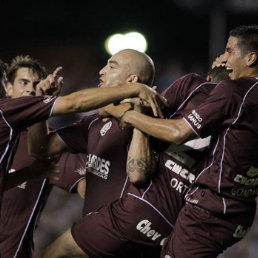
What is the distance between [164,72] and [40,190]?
462 centimetres

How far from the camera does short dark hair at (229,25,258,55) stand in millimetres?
4336

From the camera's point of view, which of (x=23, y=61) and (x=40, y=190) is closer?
(x=40, y=190)

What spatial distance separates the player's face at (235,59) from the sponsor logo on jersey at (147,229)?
3.39 ft

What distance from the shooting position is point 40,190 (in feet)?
18.5

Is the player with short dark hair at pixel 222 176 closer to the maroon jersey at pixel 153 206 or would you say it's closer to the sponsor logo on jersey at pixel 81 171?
the maroon jersey at pixel 153 206

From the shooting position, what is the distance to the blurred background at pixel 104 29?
32.6 ft

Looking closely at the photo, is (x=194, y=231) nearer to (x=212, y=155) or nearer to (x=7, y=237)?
(x=212, y=155)

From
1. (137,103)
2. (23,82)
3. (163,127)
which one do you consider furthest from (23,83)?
(163,127)

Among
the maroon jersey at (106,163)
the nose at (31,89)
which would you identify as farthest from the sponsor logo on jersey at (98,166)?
the nose at (31,89)

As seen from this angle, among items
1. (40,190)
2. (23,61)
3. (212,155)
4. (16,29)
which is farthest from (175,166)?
(16,29)

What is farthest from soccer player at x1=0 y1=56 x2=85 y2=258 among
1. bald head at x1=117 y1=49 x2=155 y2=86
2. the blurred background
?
the blurred background

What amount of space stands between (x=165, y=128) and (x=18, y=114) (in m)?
0.83

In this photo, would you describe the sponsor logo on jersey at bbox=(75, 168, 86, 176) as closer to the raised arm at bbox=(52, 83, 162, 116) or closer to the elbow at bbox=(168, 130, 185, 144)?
the raised arm at bbox=(52, 83, 162, 116)

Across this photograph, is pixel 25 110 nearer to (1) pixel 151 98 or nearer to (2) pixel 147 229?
(1) pixel 151 98
